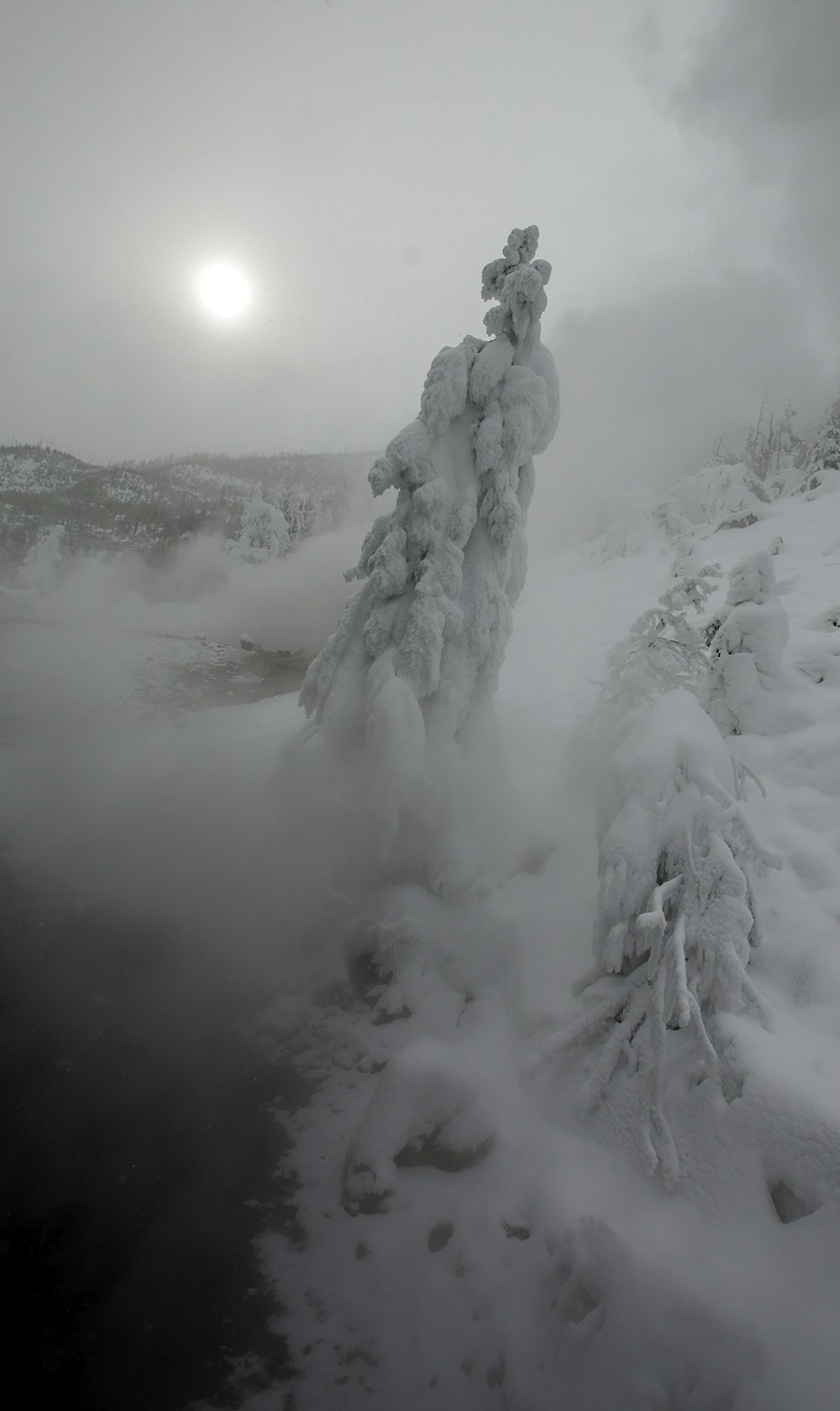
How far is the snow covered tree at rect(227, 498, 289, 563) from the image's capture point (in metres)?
46.7

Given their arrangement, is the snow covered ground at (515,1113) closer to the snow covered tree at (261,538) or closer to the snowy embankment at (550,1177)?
the snowy embankment at (550,1177)

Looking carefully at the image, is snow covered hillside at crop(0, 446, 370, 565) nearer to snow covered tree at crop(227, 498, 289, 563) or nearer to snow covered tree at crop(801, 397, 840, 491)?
snow covered tree at crop(227, 498, 289, 563)

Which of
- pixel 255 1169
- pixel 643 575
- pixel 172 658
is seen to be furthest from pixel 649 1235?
pixel 643 575

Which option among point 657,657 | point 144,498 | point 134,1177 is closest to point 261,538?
point 657,657

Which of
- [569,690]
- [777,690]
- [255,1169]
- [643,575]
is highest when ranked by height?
[643,575]

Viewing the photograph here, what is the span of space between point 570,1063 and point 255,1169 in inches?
143

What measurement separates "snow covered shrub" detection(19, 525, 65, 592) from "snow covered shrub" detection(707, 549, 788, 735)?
148ft

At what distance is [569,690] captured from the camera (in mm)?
15805

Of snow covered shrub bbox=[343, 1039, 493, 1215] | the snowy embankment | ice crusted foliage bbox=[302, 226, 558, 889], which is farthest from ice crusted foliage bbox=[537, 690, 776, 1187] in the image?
ice crusted foliage bbox=[302, 226, 558, 889]

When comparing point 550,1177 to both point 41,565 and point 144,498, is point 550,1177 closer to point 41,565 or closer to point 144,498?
point 41,565

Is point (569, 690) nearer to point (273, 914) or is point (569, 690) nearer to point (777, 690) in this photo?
point (777, 690)

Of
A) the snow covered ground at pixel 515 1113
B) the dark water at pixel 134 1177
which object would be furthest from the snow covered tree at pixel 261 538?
the dark water at pixel 134 1177

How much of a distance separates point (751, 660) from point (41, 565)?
5483 cm

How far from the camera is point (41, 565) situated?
46844mm
